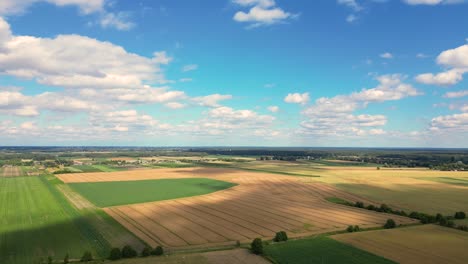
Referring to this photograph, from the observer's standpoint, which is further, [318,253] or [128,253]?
[318,253]

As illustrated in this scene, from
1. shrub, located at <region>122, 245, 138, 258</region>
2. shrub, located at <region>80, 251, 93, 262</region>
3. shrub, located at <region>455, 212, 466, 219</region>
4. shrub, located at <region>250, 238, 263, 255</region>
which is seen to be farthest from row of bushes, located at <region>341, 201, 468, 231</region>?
shrub, located at <region>80, 251, 93, 262</region>

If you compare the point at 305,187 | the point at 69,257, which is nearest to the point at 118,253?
the point at 69,257

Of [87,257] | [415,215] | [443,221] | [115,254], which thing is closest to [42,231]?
[87,257]

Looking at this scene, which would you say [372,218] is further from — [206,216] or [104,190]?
[104,190]

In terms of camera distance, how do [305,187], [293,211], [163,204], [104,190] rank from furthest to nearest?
[305,187], [104,190], [163,204], [293,211]

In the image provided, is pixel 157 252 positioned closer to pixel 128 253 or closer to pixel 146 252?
pixel 146 252
